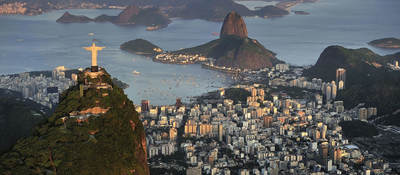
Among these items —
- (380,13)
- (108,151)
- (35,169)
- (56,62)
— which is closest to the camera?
(35,169)

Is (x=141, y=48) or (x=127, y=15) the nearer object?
(x=141, y=48)

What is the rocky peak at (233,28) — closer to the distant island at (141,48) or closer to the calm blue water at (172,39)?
the calm blue water at (172,39)

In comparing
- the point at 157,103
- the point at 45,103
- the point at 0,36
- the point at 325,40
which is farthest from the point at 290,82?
the point at 0,36

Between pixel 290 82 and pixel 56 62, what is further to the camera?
pixel 56 62

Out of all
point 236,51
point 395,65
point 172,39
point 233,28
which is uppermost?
point 233,28

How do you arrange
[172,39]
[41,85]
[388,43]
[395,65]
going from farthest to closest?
[172,39]
[388,43]
[395,65]
[41,85]

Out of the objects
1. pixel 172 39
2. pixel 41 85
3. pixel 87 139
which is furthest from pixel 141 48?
pixel 87 139

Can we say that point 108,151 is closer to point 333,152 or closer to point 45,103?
point 333,152

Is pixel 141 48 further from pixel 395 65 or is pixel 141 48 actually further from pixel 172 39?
pixel 395 65
